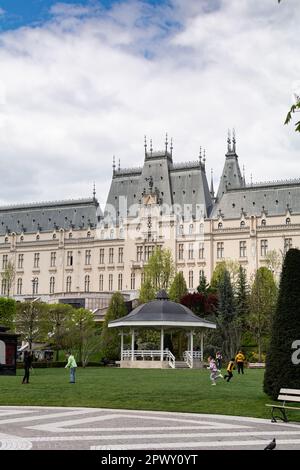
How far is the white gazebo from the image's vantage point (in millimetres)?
44938

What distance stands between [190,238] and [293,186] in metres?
16.2

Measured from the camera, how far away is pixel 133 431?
12.6m

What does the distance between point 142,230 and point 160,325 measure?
52.2 meters

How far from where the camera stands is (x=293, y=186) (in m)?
90.9

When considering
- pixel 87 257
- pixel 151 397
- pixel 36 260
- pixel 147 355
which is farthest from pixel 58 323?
pixel 36 260

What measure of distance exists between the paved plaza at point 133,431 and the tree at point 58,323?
37167 mm

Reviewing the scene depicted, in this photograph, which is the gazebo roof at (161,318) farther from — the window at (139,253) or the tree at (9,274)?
the tree at (9,274)

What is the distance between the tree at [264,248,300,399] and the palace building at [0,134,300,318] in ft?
216

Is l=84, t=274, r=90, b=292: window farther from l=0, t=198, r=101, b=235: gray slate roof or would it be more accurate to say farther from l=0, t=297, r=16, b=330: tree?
l=0, t=297, r=16, b=330: tree

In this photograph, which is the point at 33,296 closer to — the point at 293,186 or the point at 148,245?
the point at 148,245

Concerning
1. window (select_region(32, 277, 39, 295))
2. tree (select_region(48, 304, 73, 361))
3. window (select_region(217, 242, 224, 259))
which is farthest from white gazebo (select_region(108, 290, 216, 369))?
window (select_region(32, 277, 39, 295))

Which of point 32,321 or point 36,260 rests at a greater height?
point 36,260

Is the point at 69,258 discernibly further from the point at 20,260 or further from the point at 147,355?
the point at 147,355
